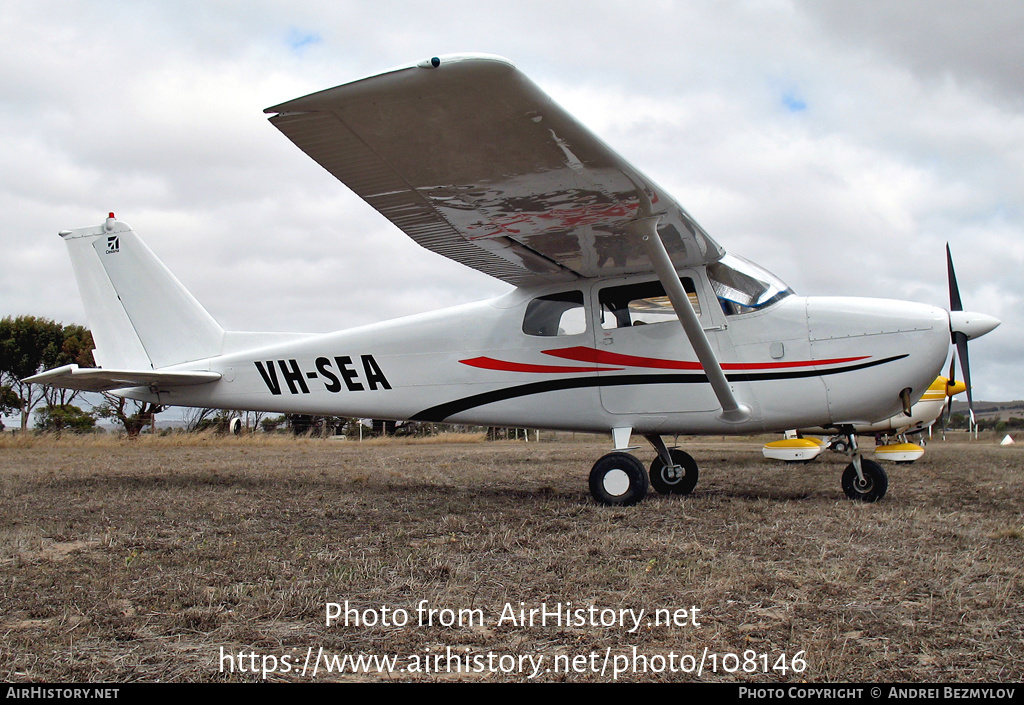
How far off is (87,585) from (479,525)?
7.68 feet

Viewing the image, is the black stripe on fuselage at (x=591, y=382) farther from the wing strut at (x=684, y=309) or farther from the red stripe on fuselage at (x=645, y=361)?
the wing strut at (x=684, y=309)

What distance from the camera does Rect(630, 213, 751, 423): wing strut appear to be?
519 cm

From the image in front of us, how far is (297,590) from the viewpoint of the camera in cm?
304

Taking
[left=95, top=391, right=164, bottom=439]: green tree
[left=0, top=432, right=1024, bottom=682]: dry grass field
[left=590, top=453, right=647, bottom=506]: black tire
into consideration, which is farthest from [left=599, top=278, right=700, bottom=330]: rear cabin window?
[left=95, top=391, right=164, bottom=439]: green tree

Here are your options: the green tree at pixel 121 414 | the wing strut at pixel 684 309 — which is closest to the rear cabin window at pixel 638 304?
the wing strut at pixel 684 309

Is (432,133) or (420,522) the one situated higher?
(432,133)

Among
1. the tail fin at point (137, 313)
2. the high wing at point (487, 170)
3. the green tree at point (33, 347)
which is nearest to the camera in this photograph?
the high wing at point (487, 170)

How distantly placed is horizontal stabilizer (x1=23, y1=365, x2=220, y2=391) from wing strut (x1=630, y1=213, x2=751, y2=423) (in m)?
5.28

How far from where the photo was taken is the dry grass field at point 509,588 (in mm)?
2209

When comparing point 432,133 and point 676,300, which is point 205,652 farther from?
point 676,300

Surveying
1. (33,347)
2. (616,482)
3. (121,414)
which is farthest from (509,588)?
(33,347)

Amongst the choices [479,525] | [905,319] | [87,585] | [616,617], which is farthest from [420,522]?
[905,319]

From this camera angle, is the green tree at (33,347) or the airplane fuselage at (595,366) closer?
the airplane fuselage at (595,366)

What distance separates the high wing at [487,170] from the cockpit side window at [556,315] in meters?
0.26
